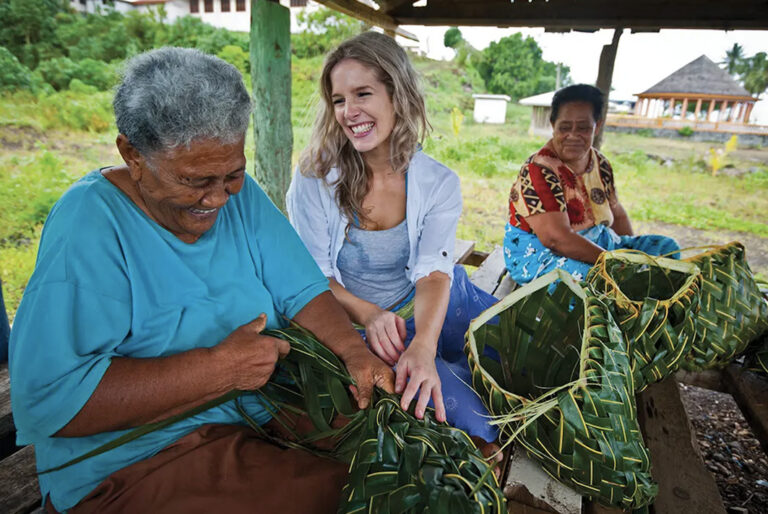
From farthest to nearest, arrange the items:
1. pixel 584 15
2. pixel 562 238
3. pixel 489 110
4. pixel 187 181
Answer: pixel 489 110 → pixel 584 15 → pixel 562 238 → pixel 187 181

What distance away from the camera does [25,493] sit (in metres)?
1.34

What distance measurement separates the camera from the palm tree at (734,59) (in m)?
18.8

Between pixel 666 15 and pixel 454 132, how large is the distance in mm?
9154

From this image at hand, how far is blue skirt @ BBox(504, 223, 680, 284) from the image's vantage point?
271 centimetres

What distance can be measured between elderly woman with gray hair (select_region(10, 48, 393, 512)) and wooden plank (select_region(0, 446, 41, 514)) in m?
0.20

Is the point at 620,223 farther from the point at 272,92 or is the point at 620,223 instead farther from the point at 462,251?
the point at 272,92

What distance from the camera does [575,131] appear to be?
112 inches

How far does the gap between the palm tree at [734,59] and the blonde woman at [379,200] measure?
22684mm

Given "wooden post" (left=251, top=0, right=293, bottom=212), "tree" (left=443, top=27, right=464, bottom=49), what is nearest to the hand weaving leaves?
"wooden post" (left=251, top=0, right=293, bottom=212)

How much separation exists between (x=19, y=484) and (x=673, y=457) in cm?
225

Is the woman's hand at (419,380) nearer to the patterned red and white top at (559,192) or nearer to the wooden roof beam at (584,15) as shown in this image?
the patterned red and white top at (559,192)

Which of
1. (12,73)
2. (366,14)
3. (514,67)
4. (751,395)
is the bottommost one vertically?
(751,395)

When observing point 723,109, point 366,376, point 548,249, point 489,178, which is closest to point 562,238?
point 548,249

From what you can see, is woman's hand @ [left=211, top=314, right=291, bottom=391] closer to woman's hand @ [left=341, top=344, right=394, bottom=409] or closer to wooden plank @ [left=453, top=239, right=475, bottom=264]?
woman's hand @ [left=341, top=344, right=394, bottom=409]
